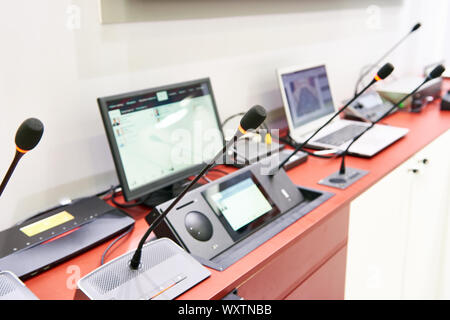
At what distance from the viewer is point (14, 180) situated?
1.14 metres

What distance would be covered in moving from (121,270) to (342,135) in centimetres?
121

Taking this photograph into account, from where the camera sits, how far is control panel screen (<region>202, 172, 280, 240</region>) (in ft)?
3.60

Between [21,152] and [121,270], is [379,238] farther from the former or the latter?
[21,152]

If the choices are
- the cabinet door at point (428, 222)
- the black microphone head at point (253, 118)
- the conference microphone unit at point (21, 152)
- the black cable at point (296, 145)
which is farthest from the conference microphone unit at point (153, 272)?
the cabinet door at point (428, 222)

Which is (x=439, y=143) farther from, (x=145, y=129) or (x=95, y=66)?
→ (x=95, y=66)

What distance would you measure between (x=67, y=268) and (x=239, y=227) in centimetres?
43

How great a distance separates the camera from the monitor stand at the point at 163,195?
1.26m

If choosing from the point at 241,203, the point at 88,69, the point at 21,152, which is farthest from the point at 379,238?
the point at 21,152

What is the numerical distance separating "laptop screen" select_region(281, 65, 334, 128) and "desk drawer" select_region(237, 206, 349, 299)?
545mm

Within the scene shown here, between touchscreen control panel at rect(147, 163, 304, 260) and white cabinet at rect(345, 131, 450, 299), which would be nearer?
touchscreen control panel at rect(147, 163, 304, 260)

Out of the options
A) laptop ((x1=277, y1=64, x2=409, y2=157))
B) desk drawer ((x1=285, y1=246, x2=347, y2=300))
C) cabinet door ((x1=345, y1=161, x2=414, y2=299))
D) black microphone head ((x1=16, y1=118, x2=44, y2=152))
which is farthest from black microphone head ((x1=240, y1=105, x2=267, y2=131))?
laptop ((x1=277, y1=64, x2=409, y2=157))

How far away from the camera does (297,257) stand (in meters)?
1.17

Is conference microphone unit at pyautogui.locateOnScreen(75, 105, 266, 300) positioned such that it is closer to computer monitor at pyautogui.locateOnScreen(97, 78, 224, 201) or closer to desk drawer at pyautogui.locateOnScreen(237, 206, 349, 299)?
desk drawer at pyautogui.locateOnScreen(237, 206, 349, 299)

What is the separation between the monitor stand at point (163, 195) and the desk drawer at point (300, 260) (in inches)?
14.0
